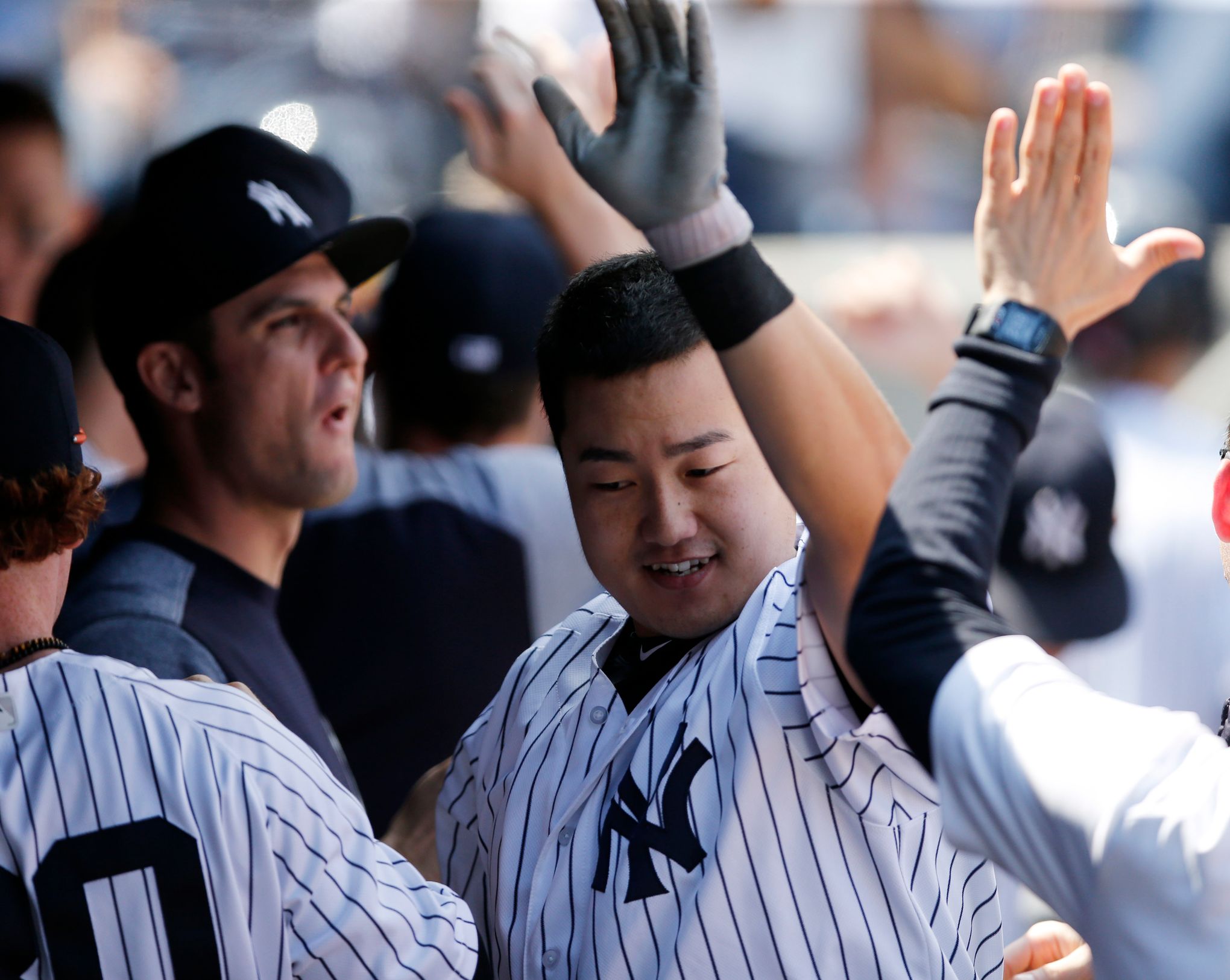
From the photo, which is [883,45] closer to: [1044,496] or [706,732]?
[1044,496]

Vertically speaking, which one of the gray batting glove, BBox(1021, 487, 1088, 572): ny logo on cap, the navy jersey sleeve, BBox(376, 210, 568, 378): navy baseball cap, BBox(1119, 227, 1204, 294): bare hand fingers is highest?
BBox(376, 210, 568, 378): navy baseball cap

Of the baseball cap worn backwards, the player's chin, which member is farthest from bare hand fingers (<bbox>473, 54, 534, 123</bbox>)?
the player's chin

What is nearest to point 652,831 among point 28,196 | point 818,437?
point 818,437

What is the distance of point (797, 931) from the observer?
1109mm

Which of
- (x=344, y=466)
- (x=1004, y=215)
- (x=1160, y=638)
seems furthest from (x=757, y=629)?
(x=1160, y=638)

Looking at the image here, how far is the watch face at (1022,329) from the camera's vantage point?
0.91m

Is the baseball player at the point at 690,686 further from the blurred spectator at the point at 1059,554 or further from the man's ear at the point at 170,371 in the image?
the blurred spectator at the point at 1059,554

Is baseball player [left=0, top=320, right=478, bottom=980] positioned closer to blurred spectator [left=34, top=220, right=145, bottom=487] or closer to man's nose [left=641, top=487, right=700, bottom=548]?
man's nose [left=641, top=487, right=700, bottom=548]

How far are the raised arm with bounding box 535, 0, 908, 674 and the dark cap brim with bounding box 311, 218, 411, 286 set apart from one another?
1182mm

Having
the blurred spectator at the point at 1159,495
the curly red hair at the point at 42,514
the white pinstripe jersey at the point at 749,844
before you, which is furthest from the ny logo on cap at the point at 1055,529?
the curly red hair at the point at 42,514

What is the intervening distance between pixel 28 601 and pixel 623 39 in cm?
73

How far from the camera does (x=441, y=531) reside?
2486 millimetres

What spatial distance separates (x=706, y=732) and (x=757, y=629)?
0.10 m

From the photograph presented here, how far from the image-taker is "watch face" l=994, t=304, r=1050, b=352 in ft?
2.99
